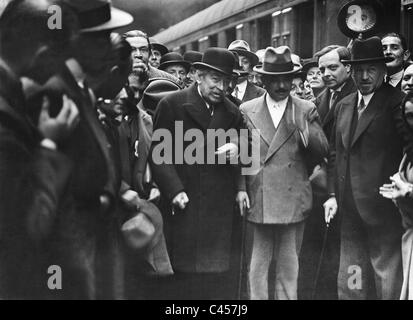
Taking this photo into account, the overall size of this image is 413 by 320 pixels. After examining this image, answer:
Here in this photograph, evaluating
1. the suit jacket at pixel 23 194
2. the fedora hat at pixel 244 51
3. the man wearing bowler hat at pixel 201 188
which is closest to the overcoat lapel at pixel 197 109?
the man wearing bowler hat at pixel 201 188

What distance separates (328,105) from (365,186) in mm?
656

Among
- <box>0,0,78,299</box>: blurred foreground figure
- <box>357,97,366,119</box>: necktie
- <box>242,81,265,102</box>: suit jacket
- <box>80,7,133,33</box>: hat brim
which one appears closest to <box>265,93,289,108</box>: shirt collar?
<box>242,81,265,102</box>: suit jacket

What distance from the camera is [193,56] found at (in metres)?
7.01

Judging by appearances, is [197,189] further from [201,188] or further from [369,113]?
[369,113]

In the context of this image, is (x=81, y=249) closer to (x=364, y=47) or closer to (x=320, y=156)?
(x=320, y=156)

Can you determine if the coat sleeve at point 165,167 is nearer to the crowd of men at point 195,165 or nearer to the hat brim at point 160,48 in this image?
the crowd of men at point 195,165

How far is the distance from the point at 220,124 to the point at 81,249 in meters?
1.29

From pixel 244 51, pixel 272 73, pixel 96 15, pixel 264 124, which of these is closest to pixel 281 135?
pixel 264 124

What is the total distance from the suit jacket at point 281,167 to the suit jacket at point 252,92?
9cm

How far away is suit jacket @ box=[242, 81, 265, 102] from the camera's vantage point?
709 centimetres

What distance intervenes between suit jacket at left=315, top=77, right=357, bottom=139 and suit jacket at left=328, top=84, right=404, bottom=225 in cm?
4

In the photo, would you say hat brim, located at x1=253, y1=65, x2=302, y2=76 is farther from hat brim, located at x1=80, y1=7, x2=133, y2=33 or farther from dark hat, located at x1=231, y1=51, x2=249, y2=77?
hat brim, located at x1=80, y1=7, x2=133, y2=33

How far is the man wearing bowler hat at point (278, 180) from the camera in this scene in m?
6.94
